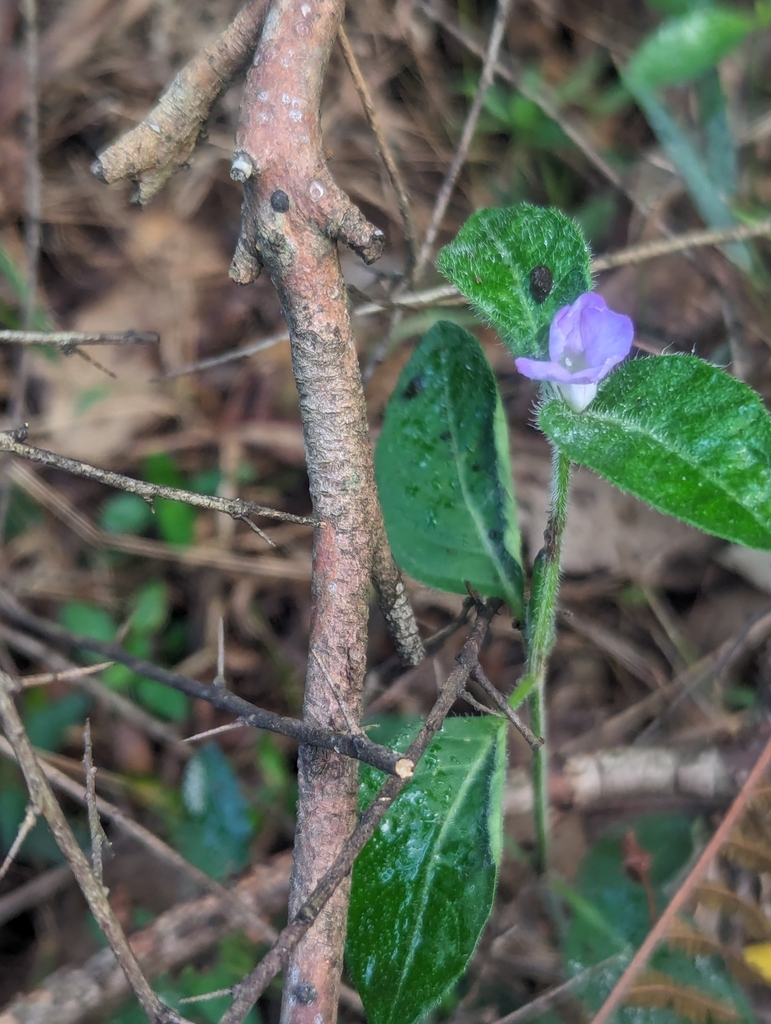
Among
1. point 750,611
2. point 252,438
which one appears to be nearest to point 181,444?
point 252,438

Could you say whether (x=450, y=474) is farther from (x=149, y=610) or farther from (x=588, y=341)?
(x=149, y=610)

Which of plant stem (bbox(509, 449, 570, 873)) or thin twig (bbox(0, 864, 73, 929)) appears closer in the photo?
plant stem (bbox(509, 449, 570, 873))

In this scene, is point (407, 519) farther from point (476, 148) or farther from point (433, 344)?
point (476, 148)

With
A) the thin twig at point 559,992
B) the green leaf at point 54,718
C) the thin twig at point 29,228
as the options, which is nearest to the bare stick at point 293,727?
the green leaf at point 54,718

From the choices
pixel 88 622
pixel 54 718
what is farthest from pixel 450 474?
pixel 54 718

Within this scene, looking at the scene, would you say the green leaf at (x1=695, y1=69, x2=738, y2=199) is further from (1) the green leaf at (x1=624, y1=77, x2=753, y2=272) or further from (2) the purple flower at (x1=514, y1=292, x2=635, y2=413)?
(2) the purple flower at (x1=514, y1=292, x2=635, y2=413)

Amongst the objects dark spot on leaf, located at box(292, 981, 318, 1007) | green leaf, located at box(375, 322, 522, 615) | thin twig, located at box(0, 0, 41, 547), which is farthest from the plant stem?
thin twig, located at box(0, 0, 41, 547)

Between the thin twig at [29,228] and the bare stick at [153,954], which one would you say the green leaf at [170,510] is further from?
the bare stick at [153,954]
